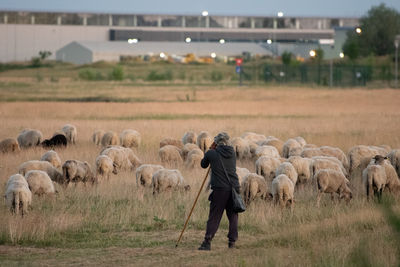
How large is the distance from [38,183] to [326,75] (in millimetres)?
67522

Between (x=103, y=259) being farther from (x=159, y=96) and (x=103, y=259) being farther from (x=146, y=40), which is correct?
(x=146, y=40)

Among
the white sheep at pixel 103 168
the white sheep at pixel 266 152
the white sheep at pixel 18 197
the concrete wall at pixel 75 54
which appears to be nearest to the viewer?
the white sheep at pixel 18 197

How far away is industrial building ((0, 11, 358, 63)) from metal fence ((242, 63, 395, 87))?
20048 millimetres

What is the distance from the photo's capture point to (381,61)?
93.9 meters

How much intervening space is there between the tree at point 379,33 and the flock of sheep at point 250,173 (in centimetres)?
8174

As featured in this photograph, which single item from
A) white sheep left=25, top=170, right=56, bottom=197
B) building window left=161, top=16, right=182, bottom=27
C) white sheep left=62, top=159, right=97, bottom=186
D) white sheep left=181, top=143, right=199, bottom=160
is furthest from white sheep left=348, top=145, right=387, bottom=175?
building window left=161, top=16, right=182, bottom=27

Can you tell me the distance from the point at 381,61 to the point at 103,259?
282 ft

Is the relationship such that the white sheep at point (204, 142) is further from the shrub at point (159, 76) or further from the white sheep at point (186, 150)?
the shrub at point (159, 76)

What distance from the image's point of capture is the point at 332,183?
16484mm

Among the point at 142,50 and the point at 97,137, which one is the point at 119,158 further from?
the point at 142,50

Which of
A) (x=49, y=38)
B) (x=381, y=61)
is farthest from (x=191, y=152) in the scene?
(x=49, y=38)

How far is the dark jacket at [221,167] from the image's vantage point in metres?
11.8

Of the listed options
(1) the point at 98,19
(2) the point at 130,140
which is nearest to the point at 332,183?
(2) the point at 130,140

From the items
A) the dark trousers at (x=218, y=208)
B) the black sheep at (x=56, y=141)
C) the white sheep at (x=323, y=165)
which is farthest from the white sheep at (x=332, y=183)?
the black sheep at (x=56, y=141)
